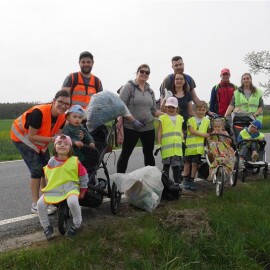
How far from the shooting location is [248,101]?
6699 mm

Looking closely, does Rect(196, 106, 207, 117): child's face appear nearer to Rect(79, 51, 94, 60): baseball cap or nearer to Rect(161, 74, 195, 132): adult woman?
Rect(161, 74, 195, 132): adult woman

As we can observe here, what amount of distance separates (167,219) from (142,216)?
1.16 ft

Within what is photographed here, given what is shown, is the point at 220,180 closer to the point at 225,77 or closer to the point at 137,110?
the point at 137,110

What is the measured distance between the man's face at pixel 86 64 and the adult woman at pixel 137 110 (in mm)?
616

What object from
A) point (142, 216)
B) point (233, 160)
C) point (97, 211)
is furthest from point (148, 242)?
point (233, 160)

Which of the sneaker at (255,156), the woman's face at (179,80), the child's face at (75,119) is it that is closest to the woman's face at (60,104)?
the child's face at (75,119)

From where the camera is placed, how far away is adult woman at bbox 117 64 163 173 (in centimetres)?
519

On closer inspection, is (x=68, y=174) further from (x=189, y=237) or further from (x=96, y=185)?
(x=189, y=237)

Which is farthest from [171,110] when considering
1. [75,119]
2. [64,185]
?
[64,185]

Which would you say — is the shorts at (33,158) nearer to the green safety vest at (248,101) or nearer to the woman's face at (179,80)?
the woman's face at (179,80)

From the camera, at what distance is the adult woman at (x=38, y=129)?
4031 millimetres

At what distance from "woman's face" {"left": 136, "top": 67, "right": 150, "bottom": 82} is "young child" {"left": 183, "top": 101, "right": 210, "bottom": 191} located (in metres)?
1.15

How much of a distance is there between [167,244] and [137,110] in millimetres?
2450

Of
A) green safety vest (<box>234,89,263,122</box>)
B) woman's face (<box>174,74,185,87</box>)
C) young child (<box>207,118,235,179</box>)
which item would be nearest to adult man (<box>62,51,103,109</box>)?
woman's face (<box>174,74,185,87</box>)
